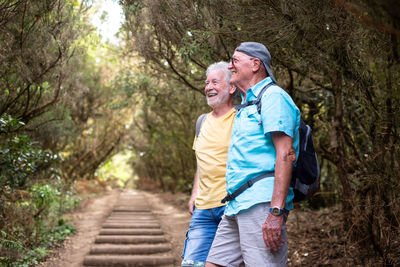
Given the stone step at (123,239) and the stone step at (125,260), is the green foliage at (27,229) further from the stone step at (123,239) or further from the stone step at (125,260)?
the stone step at (123,239)

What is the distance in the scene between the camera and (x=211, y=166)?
10.1 ft

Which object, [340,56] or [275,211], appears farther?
[340,56]

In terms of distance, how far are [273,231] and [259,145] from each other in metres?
0.54

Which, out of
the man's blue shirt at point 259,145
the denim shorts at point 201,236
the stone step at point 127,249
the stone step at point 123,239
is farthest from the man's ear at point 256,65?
the stone step at point 123,239

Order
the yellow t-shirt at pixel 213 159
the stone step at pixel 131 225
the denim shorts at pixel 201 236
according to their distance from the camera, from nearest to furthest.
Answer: the denim shorts at pixel 201 236 < the yellow t-shirt at pixel 213 159 < the stone step at pixel 131 225

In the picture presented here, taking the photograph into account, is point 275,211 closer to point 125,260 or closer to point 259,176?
point 259,176

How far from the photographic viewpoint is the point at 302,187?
7.76 ft

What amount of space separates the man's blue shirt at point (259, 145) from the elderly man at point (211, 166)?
57 centimetres

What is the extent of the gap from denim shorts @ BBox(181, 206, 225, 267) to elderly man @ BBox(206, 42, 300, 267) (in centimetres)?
43

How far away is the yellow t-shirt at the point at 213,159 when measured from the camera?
9.91 ft

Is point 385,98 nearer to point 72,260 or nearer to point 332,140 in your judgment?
point 332,140

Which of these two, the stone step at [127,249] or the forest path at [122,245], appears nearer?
the forest path at [122,245]

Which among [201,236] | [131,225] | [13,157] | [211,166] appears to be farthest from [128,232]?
[211,166]

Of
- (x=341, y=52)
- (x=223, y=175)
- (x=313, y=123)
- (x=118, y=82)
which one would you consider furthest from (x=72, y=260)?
(x=118, y=82)
